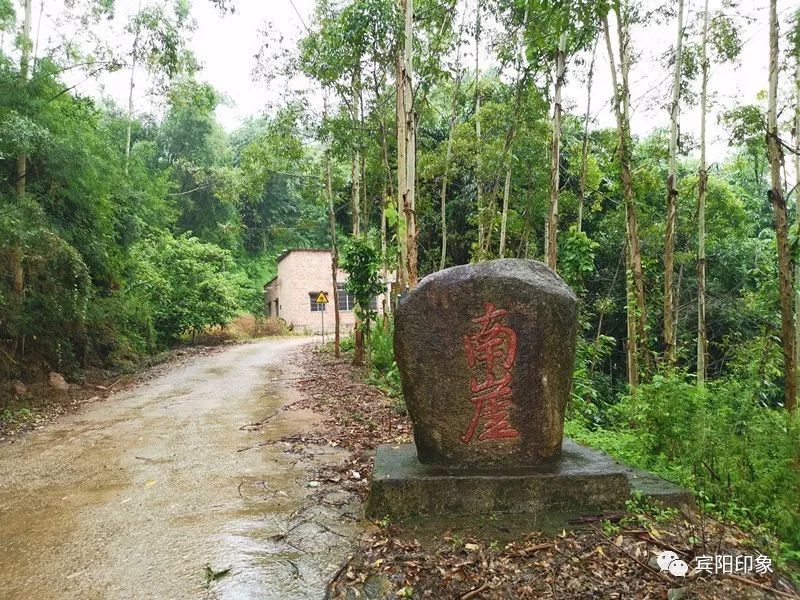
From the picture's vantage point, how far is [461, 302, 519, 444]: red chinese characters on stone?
3812 mm

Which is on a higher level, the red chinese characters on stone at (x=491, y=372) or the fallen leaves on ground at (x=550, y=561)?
the red chinese characters on stone at (x=491, y=372)

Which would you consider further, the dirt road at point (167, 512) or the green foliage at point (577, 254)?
the green foliage at point (577, 254)

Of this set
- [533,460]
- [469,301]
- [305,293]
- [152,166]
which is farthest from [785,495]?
[152,166]

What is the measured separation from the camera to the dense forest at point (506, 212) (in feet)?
17.5

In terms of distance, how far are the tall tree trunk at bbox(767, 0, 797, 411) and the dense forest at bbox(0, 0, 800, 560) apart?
0.03 meters

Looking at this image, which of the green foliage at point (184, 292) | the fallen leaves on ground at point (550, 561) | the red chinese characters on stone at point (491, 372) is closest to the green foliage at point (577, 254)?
the red chinese characters on stone at point (491, 372)

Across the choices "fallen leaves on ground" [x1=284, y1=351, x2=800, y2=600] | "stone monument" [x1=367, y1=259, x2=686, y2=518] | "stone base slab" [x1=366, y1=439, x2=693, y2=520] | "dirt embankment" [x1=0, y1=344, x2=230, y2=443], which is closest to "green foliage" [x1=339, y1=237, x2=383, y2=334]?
"dirt embankment" [x1=0, y1=344, x2=230, y2=443]

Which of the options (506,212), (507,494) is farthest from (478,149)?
(507,494)

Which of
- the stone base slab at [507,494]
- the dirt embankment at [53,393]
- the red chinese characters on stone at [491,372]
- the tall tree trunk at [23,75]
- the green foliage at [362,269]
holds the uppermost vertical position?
the tall tree trunk at [23,75]

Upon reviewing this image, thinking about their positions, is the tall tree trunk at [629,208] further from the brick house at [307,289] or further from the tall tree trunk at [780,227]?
the brick house at [307,289]

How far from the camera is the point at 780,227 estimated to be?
702 centimetres

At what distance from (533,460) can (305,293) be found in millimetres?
24508

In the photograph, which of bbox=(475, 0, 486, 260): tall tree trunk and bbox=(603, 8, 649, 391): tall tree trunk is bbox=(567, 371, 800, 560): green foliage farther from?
bbox=(475, 0, 486, 260): tall tree trunk

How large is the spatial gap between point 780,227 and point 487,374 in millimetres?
5663
